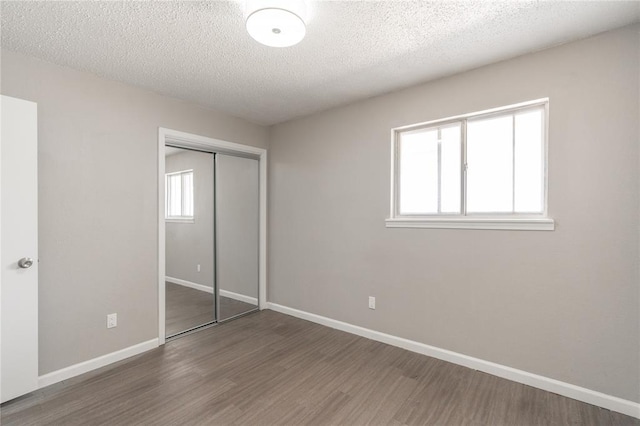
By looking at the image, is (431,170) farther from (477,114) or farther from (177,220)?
(177,220)

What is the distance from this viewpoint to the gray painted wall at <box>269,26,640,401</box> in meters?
1.95

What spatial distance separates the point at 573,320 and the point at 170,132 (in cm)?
386

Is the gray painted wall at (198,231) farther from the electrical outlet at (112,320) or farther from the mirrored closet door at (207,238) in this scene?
the electrical outlet at (112,320)

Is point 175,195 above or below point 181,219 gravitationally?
above

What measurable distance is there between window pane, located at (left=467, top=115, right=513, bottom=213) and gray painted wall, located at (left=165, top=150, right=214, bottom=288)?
284 centimetres

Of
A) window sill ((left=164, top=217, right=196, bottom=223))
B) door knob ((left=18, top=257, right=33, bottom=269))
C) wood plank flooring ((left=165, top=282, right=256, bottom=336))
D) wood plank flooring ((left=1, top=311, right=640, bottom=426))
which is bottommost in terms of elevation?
wood plank flooring ((left=1, top=311, right=640, bottom=426))

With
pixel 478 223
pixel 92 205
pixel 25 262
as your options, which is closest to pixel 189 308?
pixel 92 205

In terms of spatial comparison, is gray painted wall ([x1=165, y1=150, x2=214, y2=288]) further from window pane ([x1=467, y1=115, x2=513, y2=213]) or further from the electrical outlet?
window pane ([x1=467, y1=115, x2=513, y2=213])

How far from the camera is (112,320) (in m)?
2.66

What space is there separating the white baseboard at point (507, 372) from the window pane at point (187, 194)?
82.3 inches

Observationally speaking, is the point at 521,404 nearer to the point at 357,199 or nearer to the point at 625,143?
the point at 625,143

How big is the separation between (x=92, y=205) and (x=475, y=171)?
336cm

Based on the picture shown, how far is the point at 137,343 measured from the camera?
281 cm

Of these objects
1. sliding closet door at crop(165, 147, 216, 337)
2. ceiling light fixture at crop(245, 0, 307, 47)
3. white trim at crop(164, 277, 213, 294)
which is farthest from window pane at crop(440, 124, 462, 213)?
white trim at crop(164, 277, 213, 294)
